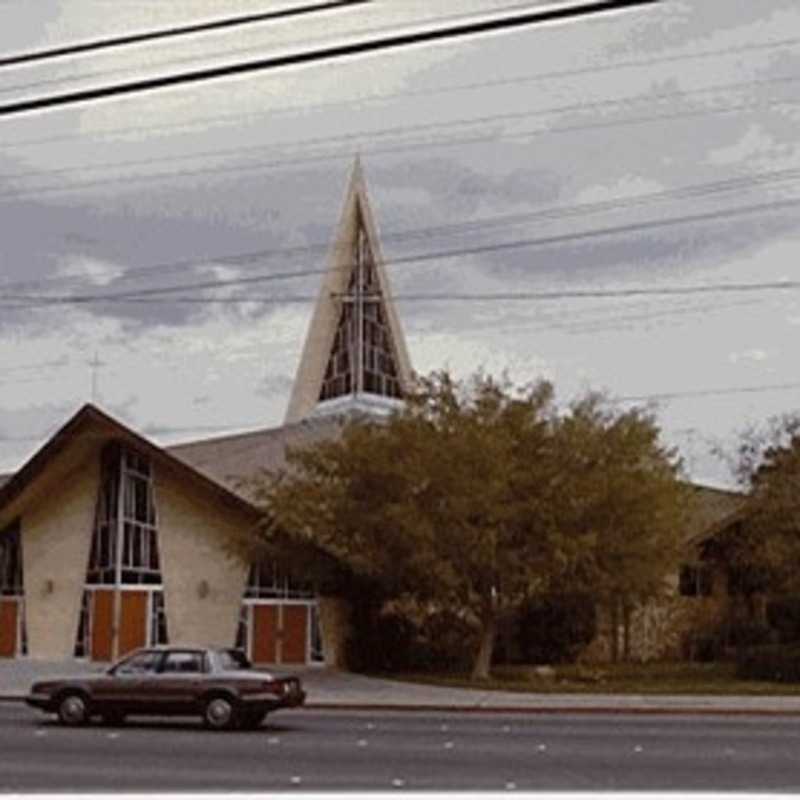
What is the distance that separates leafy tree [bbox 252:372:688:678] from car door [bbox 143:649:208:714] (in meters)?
12.4

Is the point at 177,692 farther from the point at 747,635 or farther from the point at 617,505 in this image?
the point at 747,635

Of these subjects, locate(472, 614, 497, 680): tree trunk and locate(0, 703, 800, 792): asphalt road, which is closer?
locate(0, 703, 800, 792): asphalt road

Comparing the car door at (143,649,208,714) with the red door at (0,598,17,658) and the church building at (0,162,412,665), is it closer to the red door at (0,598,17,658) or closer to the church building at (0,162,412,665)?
the church building at (0,162,412,665)

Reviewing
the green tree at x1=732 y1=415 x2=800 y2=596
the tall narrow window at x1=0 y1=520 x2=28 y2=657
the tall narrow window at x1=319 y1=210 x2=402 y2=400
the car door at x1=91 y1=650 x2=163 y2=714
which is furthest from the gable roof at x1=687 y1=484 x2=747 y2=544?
the tall narrow window at x1=319 y1=210 x2=402 y2=400

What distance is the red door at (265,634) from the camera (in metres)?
45.0

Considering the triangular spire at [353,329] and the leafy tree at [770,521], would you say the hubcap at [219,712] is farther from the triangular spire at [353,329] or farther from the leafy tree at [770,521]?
the triangular spire at [353,329]

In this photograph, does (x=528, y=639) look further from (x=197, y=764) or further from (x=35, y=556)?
(x=197, y=764)

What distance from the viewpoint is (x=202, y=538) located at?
45.4 meters

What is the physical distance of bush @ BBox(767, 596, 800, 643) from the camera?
4253cm

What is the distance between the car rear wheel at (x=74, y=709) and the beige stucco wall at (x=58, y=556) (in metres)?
22.4

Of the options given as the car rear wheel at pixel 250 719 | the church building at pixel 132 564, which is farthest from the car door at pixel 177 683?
the church building at pixel 132 564

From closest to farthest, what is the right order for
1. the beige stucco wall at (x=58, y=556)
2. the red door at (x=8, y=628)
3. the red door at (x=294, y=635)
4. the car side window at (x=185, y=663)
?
the car side window at (x=185, y=663), the red door at (x=294, y=635), the beige stucco wall at (x=58, y=556), the red door at (x=8, y=628)

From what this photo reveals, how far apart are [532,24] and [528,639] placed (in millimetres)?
35678

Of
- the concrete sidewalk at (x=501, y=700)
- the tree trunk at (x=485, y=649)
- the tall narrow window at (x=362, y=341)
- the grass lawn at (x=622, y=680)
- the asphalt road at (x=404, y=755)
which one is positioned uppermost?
the tall narrow window at (x=362, y=341)
